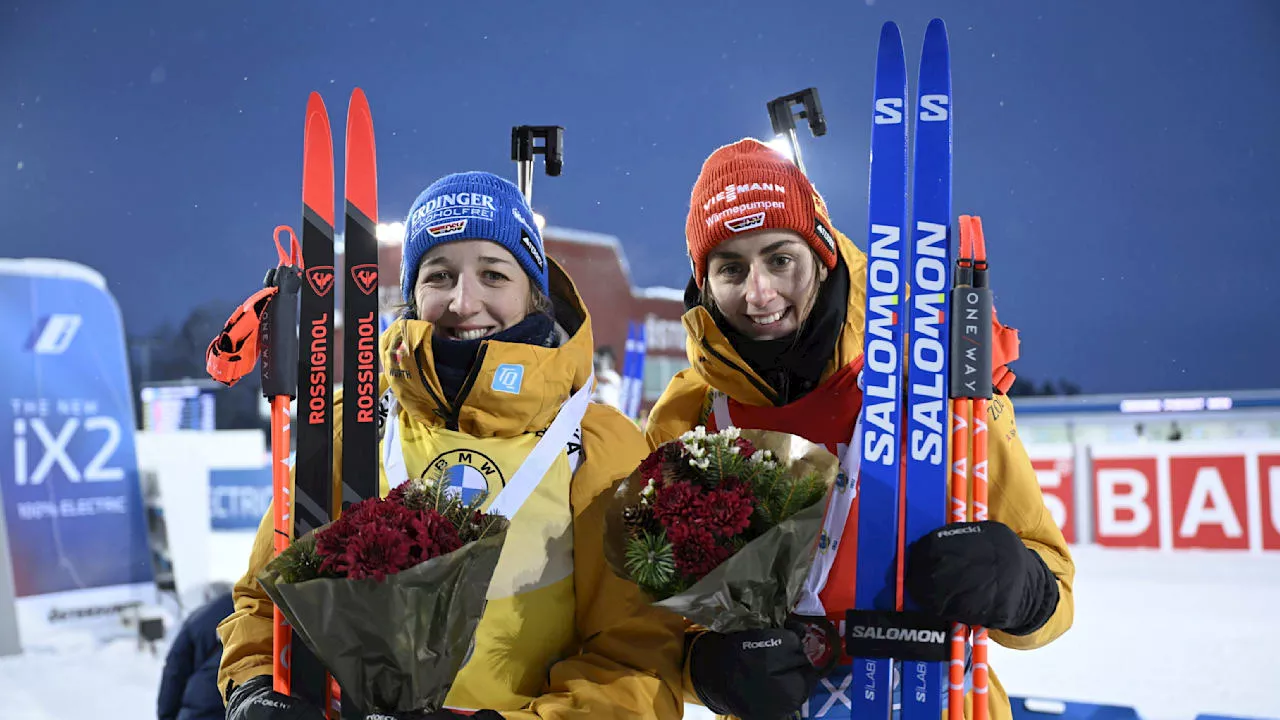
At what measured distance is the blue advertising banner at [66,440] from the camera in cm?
601

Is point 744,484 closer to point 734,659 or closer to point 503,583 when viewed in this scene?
point 734,659

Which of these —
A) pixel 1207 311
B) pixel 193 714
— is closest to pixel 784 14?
pixel 1207 311

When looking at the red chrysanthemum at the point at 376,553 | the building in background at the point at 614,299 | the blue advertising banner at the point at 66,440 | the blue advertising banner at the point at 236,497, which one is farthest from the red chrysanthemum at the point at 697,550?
the building in background at the point at 614,299

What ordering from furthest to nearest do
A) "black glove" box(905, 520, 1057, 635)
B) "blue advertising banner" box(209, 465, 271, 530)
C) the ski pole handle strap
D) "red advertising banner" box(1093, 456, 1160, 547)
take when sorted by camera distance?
"blue advertising banner" box(209, 465, 271, 530), "red advertising banner" box(1093, 456, 1160, 547), the ski pole handle strap, "black glove" box(905, 520, 1057, 635)

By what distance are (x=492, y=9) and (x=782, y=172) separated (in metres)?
17.9

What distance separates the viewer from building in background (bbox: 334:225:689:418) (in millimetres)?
13203

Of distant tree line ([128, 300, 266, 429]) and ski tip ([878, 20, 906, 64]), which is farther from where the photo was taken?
distant tree line ([128, 300, 266, 429])

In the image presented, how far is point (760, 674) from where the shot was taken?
4.24ft

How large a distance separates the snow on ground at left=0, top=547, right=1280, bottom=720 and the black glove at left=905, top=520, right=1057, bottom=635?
4027 millimetres

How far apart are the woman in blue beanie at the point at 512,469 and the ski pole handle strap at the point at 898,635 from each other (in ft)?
0.94

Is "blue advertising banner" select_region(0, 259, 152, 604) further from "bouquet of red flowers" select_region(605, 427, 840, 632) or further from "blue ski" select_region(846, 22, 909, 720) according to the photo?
"blue ski" select_region(846, 22, 909, 720)

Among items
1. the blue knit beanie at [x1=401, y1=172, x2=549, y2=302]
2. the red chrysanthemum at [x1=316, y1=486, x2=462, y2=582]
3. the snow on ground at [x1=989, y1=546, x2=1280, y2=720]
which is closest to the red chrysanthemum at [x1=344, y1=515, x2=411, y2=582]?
the red chrysanthemum at [x1=316, y1=486, x2=462, y2=582]

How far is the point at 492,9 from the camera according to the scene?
1795 centimetres

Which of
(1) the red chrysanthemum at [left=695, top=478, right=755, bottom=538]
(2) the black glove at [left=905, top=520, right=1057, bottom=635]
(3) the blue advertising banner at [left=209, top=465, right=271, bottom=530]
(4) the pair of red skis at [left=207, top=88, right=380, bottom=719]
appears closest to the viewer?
(1) the red chrysanthemum at [left=695, top=478, right=755, bottom=538]
